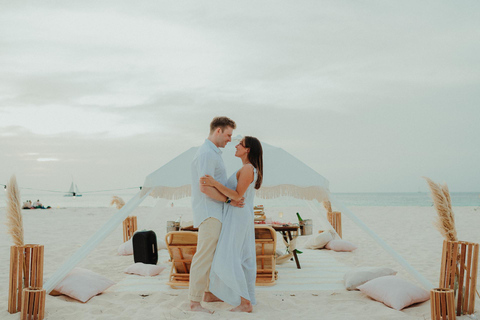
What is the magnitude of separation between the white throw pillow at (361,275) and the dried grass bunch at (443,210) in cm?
135

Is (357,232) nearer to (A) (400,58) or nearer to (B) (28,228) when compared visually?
(A) (400,58)

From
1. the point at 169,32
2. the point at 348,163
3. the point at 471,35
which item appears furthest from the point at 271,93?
the point at 348,163

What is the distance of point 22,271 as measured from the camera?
154 inches

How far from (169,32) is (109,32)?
150 centimetres

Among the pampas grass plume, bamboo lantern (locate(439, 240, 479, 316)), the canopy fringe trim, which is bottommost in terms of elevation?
bamboo lantern (locate(439, 240, 479, 316))

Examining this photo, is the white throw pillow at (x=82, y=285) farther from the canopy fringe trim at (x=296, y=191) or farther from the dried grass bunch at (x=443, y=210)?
the dried grass bunch at (x=443, y=210)

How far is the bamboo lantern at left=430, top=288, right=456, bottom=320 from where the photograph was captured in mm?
3557

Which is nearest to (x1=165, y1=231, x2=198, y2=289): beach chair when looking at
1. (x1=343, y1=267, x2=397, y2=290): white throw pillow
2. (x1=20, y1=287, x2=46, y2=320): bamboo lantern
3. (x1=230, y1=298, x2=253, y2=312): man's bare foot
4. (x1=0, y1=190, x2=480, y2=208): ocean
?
(x1=230, y1=298, x2=253, y2=312): man's bare foot

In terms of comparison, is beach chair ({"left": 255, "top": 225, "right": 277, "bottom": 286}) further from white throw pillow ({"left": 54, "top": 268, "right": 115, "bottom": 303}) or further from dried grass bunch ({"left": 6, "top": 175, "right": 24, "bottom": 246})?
dried grass bunch ({"left": 6, "top": 175, "right": 24, "bottom": 246})

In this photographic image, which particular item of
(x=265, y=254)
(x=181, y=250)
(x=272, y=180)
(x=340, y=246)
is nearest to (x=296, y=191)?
(x=272, y=180)

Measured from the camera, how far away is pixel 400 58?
41.5 feet

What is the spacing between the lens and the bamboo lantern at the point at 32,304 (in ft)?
12.2

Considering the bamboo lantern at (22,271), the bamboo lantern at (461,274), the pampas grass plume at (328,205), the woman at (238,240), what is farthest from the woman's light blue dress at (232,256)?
the pampas grass plume at (328,205)

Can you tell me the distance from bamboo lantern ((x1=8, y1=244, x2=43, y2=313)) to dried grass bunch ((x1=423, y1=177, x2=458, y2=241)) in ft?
13.3
